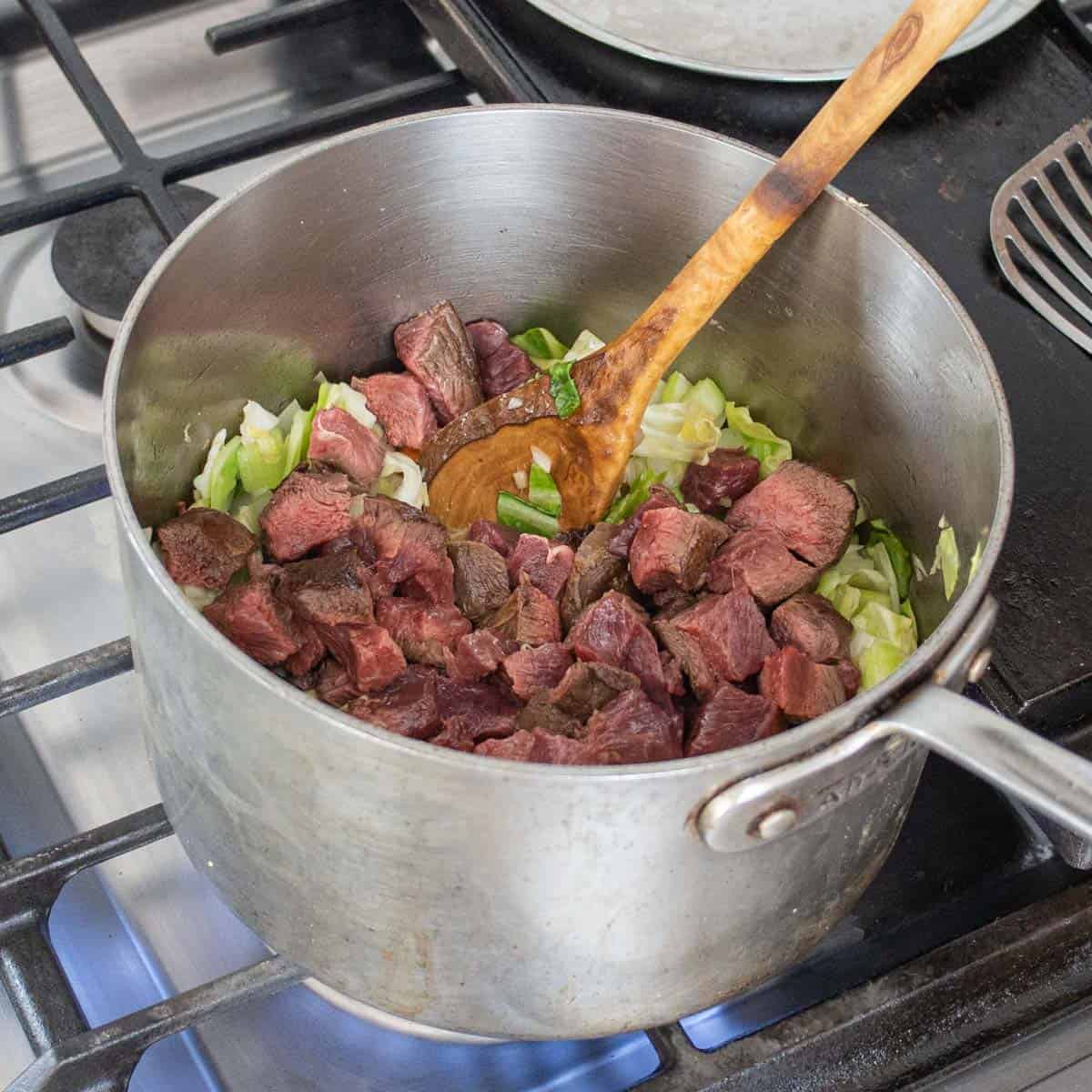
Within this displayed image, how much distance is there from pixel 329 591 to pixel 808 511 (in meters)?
0.42

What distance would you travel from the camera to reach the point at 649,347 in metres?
1.19

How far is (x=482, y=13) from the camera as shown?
157cm

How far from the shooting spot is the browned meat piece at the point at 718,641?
1.12 meters

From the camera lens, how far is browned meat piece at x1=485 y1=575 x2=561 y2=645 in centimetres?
114

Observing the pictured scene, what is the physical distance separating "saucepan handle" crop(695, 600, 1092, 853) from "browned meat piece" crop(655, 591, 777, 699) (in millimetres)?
301

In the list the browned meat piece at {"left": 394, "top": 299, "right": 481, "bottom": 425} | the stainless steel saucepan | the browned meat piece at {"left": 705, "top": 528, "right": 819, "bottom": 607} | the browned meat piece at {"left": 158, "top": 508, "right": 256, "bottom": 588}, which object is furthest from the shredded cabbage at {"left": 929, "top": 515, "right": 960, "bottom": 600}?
the browned meat piece at {"left": 158, "top": 508, "right": 256, "bottom": 588}

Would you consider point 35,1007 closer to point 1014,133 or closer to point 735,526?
point 735,526

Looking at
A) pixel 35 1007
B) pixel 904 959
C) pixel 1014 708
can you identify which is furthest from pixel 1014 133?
pixel 35 1007

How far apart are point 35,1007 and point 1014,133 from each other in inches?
51.0

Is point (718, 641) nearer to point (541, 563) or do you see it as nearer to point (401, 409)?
point (541, 563)

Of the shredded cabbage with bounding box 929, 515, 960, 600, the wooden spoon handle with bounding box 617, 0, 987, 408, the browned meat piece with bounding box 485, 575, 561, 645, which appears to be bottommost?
the browned meat piece with bounding box 485, 575, 561, 645

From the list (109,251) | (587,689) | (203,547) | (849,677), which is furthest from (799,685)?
(109,251)

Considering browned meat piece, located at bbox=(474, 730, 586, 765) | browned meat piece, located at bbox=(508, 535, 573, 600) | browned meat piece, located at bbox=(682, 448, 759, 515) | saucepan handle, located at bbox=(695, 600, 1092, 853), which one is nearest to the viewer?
saucepan handle, located at bbox=(695, 600, 1092, 853)

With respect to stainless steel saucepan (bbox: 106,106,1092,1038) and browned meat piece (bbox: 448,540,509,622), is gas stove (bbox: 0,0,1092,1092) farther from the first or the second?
browned meat piece (bbox: 448,540,509,622)
